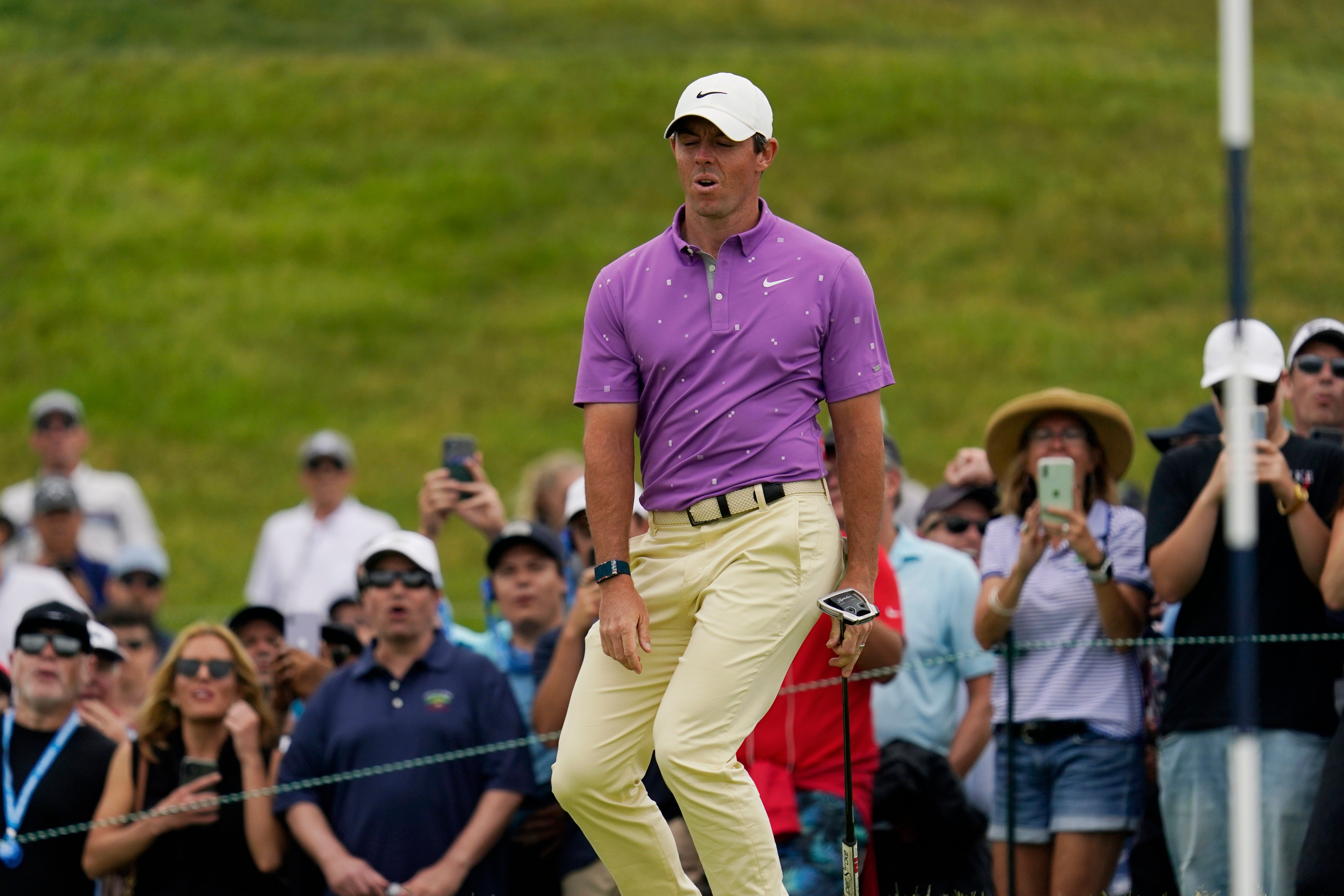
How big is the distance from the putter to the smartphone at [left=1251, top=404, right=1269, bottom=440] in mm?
1652

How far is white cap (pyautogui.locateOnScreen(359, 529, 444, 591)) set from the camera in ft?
24.7

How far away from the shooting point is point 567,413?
108ft

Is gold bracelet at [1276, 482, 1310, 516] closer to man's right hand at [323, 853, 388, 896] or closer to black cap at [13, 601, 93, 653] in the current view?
man's right hand at [323, 853, 388, 896]

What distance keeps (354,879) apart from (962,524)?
3583mm

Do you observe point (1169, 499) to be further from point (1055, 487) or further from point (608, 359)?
point (608, 359)

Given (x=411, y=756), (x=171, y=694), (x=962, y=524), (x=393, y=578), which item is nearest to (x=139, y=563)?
(x=171, y=694)

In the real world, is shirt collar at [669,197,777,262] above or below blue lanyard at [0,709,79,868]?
above

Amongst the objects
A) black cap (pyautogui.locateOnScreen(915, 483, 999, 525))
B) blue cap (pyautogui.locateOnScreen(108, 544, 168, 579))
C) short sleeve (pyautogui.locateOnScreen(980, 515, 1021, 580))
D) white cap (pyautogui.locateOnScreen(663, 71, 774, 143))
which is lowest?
short sleeve (pyautogui.locateOnScreen(980, 515, 1021, 580))

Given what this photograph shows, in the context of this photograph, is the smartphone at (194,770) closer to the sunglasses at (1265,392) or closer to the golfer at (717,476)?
the golfer at (717,476)

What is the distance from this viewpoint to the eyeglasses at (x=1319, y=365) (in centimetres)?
730

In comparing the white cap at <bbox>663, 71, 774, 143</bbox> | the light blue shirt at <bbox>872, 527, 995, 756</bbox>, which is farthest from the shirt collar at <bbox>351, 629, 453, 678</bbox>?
the white cap at <bbox>663, 71, 774, 143</bbox>

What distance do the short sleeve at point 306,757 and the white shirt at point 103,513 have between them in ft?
19.9

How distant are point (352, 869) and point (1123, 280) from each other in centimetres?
3201

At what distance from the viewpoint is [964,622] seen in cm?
764
